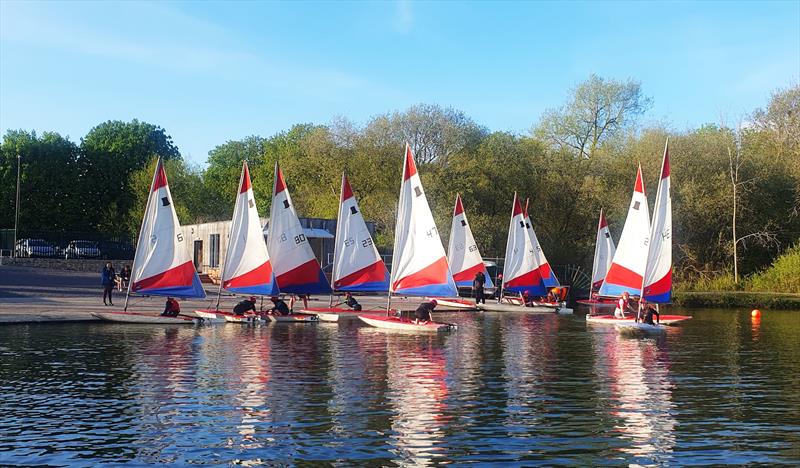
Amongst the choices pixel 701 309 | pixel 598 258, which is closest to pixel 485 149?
pixel 598 258

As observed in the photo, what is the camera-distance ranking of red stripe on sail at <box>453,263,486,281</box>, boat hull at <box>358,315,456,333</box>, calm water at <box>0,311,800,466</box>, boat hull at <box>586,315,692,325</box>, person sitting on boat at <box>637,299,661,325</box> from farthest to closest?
red stripe on sail at <box>453,263,486,281</box> → boat hull at <box>586,315,692,325</box> → person sitting on boat at <box>637,299,661,325</box> → boat hull at <box>358,315,456,333</box> → calm water at <box>0,311,800,466</box>

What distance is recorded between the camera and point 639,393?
925 inches

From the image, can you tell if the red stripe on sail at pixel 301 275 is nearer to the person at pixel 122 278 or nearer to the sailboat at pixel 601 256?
the person at pixel 122 278

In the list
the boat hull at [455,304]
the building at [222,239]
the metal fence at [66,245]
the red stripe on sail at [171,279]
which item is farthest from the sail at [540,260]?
the metal fence at [66,245]

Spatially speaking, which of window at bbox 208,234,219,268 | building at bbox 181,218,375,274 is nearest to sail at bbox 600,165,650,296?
building at bbox 181,218,375,274

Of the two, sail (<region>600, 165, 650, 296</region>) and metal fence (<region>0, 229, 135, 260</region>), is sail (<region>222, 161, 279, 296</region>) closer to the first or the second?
sail (<region>600, 165, 650, 296</region>)

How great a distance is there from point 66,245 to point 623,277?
58446mm

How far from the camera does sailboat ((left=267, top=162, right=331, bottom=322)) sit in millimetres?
Answer: 43062

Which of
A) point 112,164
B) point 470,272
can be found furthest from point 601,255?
point 112,164

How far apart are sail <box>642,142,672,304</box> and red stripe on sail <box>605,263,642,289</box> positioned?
289 cm

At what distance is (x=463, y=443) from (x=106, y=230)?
301ft

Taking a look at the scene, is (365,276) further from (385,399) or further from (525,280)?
(385,399)

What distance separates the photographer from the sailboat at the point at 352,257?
42969mm

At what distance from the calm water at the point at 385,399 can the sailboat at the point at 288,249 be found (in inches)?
260
